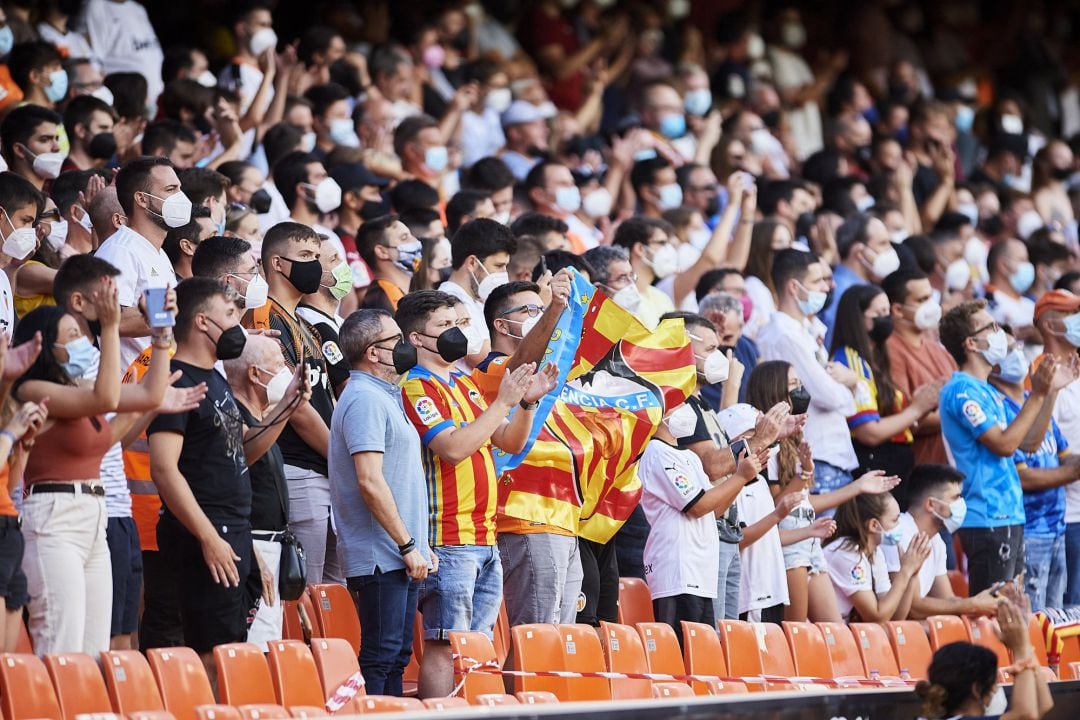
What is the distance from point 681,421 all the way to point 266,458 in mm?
2191

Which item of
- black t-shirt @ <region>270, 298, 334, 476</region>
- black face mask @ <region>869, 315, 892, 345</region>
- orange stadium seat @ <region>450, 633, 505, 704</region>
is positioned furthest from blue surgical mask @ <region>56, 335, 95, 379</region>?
black face mask @ <region>869, 315, 892, 345</region>

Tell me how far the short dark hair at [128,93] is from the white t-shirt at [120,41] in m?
1.12

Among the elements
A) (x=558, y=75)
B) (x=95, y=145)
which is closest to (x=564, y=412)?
(x=95, y=145)

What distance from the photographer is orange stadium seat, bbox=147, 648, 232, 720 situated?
5.55 meters

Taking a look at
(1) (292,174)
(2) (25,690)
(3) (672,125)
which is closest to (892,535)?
(1) (292,174)

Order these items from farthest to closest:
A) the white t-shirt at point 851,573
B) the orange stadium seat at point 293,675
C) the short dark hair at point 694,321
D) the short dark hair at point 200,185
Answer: the white t-shirt at point 851,573
the short dark hair at point 694,321
the short dark hair at point 200,185
the orange stadium seat at point 293,675

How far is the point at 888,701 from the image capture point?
6.60 meters

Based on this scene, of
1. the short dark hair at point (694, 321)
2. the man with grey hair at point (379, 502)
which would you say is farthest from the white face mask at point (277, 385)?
the short dark hair at point (694, 321)

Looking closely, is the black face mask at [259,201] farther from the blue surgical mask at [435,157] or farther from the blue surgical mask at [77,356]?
the blue surgical mask at [77,356]

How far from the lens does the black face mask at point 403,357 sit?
21.3ft

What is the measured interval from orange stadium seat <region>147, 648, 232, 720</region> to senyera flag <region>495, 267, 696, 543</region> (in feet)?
5.77

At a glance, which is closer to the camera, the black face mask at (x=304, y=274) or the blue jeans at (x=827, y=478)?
the black face mask at (x=304, y=274)

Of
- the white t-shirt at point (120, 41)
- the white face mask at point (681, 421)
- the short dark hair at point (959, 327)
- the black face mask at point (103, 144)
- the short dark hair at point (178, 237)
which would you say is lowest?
the white face mask at point (681, 421)

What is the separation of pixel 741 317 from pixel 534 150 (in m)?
3.71
